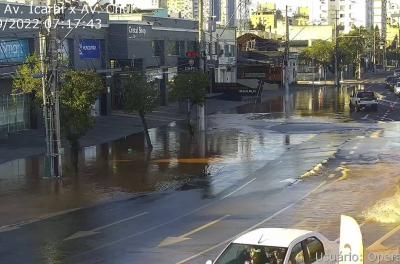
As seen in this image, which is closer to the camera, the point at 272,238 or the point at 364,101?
the point at 272,238

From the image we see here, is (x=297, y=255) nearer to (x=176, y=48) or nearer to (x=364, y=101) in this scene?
(x=364, y=101)

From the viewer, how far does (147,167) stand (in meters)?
31.5

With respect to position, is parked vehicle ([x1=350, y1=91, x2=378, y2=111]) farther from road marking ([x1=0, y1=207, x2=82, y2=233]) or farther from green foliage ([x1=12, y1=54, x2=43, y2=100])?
road marking ([x1=0, y1=207, x2=82, y2=233])

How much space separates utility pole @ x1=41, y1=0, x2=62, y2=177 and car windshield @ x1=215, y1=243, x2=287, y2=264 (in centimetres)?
1723

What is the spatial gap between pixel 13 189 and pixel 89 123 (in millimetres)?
4974

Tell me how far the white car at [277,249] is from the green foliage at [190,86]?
102ft

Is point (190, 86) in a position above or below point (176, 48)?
below

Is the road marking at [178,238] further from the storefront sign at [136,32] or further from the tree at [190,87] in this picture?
the storefront sign at [136,32]

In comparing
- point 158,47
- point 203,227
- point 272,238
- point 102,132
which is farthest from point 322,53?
point 272,238

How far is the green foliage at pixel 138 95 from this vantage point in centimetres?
3697

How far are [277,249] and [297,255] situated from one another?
359 millimetres

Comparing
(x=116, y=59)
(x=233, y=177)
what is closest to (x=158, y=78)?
(x=116, y=59)

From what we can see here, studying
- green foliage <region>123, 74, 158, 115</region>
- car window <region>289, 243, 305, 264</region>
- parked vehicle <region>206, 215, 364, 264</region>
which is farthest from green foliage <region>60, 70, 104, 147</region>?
car window <region>289, 243, 305, 264</region>

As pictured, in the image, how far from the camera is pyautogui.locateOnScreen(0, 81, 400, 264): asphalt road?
17047mm
